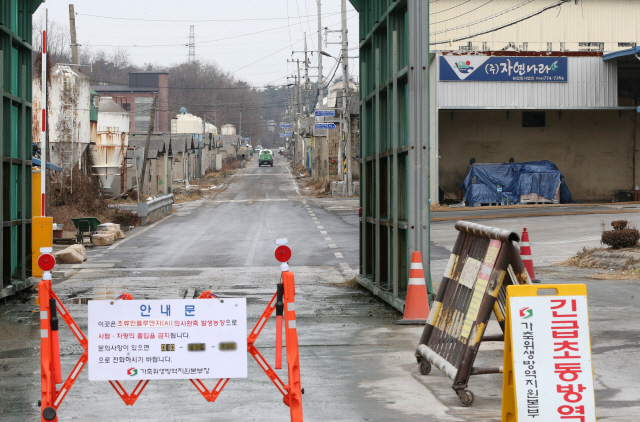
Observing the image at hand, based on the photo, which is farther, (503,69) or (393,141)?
(503,69)

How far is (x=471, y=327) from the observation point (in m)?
5.87

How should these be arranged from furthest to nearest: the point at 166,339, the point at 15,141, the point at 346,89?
the point at 346,89 → the point at 15,141 → the point at 166,339

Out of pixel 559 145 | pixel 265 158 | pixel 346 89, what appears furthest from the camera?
pixel 265 158

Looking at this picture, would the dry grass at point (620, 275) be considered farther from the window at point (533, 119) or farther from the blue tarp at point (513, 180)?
the window at point (533, 119)

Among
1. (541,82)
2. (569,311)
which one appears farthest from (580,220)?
(569,311)

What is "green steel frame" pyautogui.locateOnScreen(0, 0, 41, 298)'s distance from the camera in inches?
426

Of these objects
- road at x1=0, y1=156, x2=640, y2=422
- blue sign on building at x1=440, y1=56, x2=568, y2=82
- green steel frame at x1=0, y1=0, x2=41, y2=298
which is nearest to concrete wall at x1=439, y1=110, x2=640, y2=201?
blue sign on building at x1=440, y1=56, x2=568, y2=82

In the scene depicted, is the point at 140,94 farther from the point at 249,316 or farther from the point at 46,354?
the point at 46,354

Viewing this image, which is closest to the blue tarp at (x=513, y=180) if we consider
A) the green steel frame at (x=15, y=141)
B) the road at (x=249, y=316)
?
the road at (x=249, y=316)

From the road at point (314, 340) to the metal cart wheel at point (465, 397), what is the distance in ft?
0.17

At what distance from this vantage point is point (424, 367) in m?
6.75

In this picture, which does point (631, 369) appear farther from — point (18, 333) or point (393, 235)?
point (18, 333)

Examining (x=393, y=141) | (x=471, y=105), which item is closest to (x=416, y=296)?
(x=393, y=141)

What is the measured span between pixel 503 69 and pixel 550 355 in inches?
1197
